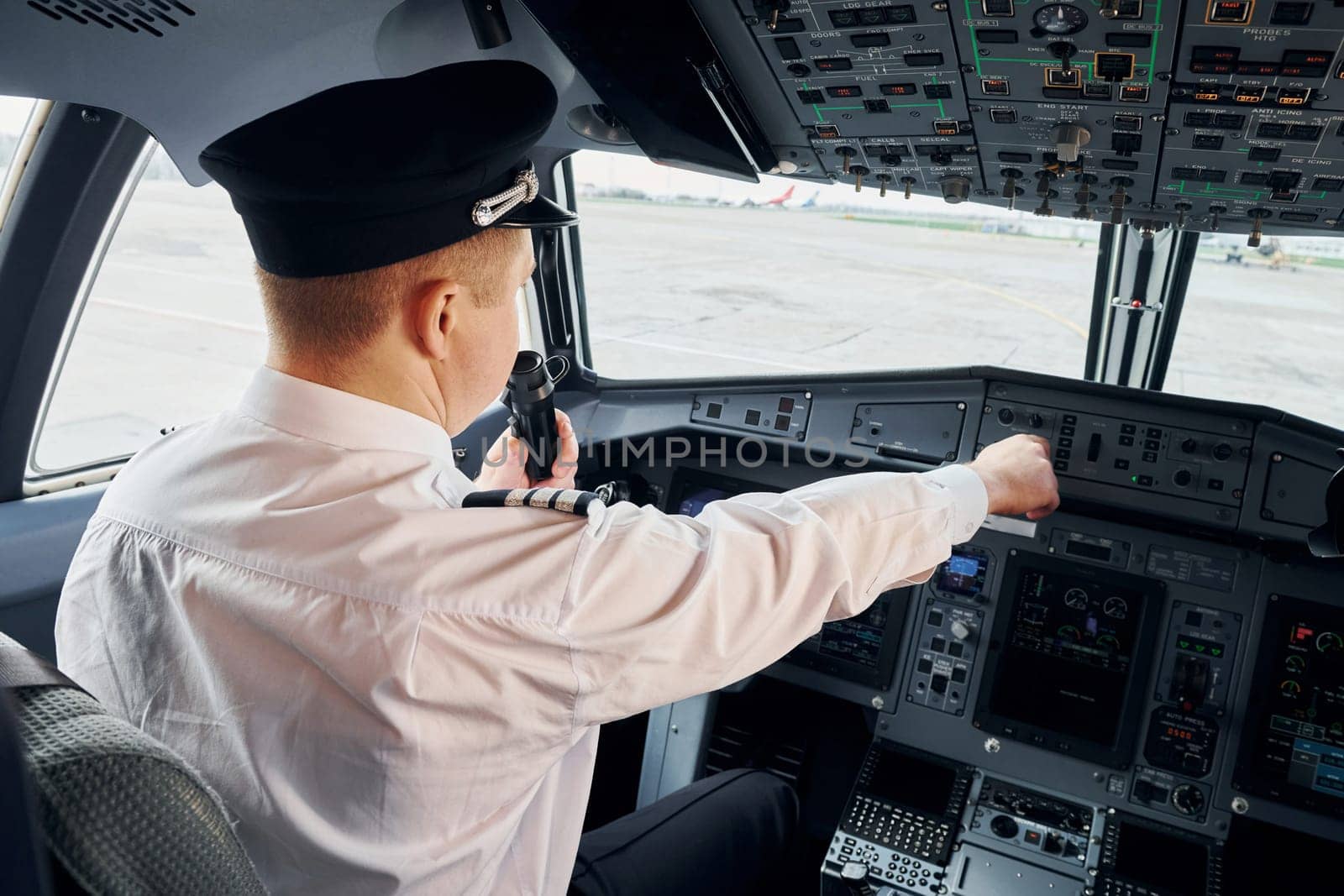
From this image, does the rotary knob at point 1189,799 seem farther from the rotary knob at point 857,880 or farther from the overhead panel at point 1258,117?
the overhead panel at point 1258,117

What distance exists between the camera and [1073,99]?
1.46 meters

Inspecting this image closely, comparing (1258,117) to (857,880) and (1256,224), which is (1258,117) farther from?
(857,880)

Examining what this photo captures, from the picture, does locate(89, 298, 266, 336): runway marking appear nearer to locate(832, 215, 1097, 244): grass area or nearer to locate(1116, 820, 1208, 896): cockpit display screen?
locate(832, 215, 1097, 244): grass area


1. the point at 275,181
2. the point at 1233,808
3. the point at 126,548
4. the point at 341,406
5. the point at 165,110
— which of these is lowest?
the point at 1233,808

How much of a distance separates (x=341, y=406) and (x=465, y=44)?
80 cm

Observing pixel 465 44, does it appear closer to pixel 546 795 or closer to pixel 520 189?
pixel 520 189

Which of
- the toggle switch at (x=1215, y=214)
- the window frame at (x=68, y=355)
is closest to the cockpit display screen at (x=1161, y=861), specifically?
the toggle switch at (x=1215, y=214)

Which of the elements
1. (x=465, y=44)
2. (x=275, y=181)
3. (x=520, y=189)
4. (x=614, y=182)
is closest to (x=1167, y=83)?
(x=520, y=189)

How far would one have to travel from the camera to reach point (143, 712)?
1072 mm

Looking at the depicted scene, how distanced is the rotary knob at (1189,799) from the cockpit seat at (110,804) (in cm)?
234

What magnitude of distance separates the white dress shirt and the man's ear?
95 millimetres

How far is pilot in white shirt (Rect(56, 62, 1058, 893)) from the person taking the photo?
3.20 feet

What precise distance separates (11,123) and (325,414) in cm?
144

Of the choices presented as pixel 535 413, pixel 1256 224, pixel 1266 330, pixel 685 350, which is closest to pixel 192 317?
pixel 535 413
